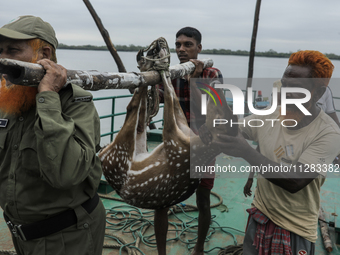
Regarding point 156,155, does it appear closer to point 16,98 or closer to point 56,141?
point 56,141

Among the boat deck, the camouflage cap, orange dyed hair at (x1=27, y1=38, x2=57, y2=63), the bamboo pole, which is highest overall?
the camouflage cap

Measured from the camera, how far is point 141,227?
3.46 metres

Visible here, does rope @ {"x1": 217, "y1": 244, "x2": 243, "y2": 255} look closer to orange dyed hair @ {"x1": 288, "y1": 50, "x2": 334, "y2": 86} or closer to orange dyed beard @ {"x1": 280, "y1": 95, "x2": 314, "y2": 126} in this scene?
orange dyed beard @ {"x1": 280, "y1": 95, "x2": 314, "y2": 126}

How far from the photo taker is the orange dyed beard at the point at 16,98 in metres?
1.47

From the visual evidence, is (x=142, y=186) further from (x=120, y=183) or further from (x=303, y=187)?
(x=303, y=187)

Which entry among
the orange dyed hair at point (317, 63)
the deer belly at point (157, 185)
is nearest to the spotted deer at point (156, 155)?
the deer belly at point (157, 185)

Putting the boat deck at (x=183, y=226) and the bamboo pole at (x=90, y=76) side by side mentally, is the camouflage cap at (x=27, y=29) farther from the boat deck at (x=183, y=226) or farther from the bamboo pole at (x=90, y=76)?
the boat deck at (x=183, y=226)

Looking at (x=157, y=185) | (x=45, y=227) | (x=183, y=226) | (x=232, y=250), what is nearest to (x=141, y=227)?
(x=183, y=226)

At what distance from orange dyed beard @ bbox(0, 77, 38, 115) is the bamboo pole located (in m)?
0.22

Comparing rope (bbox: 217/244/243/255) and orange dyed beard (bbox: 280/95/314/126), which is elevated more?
orange dyed beard (bbox: 280/95/314/126)

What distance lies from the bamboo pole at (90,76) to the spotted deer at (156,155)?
14 cm

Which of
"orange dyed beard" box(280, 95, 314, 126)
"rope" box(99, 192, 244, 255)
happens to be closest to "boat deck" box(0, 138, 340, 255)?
"rope" box(99, 192, 244, 255)

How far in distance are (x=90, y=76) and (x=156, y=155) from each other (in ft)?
2.07

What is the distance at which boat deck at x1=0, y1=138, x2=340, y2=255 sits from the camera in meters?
3.20
